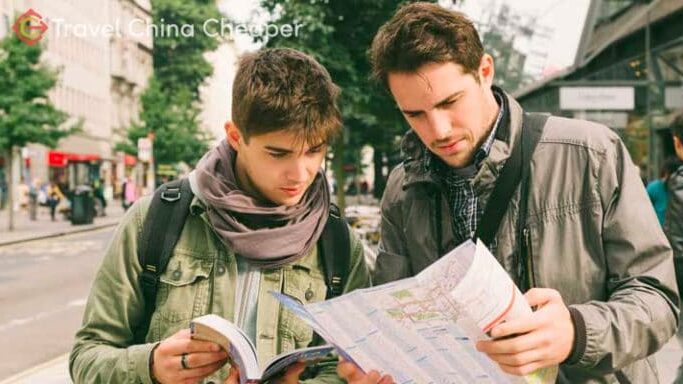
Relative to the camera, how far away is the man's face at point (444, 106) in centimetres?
194

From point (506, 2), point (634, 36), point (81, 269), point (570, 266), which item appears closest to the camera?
point (570, 266)

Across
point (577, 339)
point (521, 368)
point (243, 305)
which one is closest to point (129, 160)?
point (243, 305)

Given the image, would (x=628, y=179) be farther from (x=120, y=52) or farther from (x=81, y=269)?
(x=120, y=52)

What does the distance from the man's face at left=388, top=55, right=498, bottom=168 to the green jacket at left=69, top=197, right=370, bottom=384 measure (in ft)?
1.62

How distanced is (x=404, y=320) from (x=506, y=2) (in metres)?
15.5

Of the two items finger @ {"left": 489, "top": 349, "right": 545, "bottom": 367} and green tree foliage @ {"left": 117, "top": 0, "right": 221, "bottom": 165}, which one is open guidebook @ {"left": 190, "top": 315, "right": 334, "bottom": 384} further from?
green tree foliage @ {"left": 117, "top": 0, "right": 221, "bottom": 165}

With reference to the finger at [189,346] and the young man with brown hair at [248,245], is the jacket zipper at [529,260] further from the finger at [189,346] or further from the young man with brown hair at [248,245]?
the finger at [189,346]

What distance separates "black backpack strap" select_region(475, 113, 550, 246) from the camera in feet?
6.40

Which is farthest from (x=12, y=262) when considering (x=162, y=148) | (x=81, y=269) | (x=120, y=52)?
(x=120, y=52)

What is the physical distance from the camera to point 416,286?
1396 millimetres

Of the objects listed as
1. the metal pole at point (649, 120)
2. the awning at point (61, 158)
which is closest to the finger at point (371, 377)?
the metal pole at point (649, 120)

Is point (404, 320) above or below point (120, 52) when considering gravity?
below

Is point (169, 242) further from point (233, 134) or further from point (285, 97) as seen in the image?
point (285, 97)

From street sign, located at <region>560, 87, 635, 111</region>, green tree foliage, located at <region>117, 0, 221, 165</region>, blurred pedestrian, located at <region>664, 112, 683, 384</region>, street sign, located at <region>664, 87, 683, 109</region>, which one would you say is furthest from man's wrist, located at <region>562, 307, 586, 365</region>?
green tree foliage, located at <region>117, 0, 221, 165</region>
